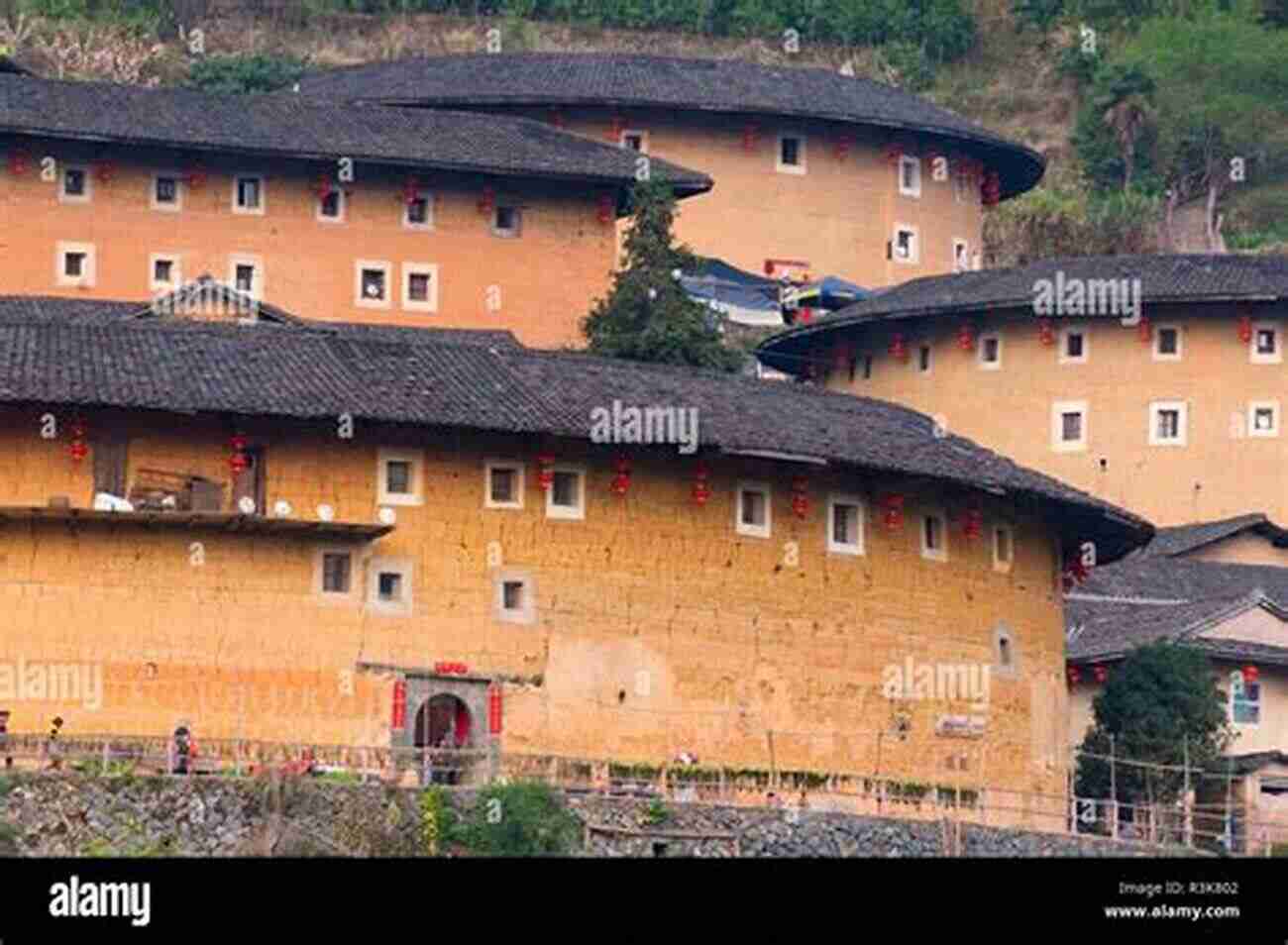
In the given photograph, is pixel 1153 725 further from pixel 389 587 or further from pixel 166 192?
pixel 166 192

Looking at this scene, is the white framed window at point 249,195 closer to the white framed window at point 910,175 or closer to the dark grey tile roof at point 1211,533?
the dark grey tile roof at point 1211,533

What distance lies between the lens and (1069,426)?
62469 mm

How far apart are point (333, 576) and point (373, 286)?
737 inches

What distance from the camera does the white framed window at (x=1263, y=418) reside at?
6272 centimetres

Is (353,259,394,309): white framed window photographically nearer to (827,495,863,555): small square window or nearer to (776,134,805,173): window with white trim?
(776,134,805,173): window with white trim

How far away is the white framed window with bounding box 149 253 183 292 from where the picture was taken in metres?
57.3

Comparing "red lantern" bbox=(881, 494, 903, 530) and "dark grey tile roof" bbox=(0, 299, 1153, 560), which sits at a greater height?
"dark grey tile roof" bbox=(0, 299, 1153, 560)

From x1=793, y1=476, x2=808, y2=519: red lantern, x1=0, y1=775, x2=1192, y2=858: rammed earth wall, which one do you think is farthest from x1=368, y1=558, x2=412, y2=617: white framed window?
x1=0, y1=775, x2=1192, y2=858: rammed earth wall

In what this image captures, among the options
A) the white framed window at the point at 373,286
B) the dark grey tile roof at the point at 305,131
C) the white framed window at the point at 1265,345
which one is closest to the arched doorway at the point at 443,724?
the dark grey tile roof at the point at 305,131

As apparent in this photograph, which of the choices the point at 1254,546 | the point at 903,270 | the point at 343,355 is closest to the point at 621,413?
the point at 343,355

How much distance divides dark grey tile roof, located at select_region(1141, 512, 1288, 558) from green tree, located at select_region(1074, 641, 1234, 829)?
12.1 meters

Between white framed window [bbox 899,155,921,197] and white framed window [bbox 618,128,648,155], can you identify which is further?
white framed window [bbox 899,155,921,197]

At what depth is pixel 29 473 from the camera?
129 ft

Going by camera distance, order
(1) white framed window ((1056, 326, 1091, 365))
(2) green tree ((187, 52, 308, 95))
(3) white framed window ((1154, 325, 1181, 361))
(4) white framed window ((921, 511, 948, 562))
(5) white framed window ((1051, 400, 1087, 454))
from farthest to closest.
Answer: (2) green tree ((187, 52, 308, 95)) < (5) white framed window ((1051, 400, 1087, 454)) < (3) white framed window ((1154, 325, 1181, 361)) < (1) white framed window ((1056, 326, 1091, 365)) < (4) white framed window ((921, 511, 948, 562))
